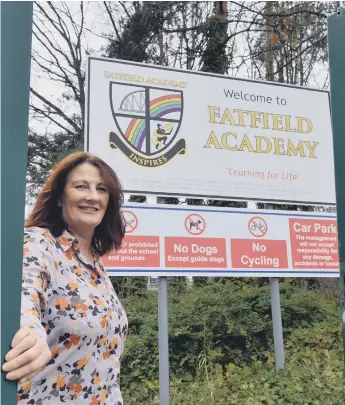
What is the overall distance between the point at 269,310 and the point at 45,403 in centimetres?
530

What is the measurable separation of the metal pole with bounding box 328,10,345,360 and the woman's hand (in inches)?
33.1

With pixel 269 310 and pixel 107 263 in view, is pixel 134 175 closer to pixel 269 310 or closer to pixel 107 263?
pixel 107 263

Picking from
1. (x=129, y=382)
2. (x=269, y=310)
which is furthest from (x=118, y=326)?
(x=269, y=310)

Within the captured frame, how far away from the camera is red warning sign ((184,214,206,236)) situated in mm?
5032

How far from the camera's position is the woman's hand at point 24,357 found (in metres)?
0.79

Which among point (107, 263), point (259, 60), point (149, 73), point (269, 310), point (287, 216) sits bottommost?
point (269, 310)

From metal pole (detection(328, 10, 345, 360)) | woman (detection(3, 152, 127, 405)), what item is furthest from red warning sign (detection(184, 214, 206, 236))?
metal pole (detection(328, 10, 345, 360))

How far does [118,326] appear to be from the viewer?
1775 millimetres

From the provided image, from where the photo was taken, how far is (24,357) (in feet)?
2.71

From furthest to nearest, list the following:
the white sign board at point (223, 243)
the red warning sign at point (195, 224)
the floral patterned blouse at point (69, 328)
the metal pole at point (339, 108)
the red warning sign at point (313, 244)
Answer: the red warning sign at point (313, 244), the red warning sign at point (195, 224), the white sign board at point (223, 243), the floral patterned blouse at point (69, 328), the metal pole at point (339, 108)

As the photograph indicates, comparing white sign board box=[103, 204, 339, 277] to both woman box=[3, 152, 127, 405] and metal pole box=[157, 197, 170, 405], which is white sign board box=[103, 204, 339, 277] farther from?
woman box=[3, 152, 127, 405]

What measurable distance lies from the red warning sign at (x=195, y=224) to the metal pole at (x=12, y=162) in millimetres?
4232

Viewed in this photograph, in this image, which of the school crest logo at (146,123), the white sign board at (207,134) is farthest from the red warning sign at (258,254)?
the school crest logo at (146,123)

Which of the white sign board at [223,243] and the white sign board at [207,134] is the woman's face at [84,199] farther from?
the white sign board at [207,134]
